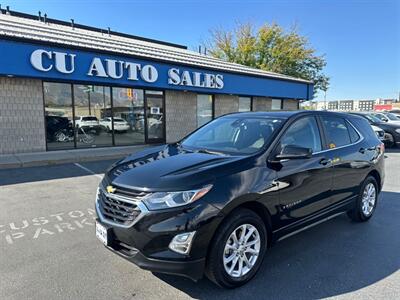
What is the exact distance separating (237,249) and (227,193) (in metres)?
0.61

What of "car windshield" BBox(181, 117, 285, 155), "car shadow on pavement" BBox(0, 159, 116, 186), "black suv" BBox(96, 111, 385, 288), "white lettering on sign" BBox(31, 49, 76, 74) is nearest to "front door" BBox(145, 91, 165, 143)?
"white lettering on sign" BBox(31, 49, 76, 74)

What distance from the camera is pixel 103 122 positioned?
12.6 m

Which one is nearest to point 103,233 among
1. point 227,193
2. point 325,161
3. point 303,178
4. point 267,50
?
point 227,193

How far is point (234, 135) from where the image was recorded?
3945 mm

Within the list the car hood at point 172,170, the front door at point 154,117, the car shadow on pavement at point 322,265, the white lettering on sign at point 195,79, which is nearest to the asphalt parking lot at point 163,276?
the car shadow on pavement at point 322,265

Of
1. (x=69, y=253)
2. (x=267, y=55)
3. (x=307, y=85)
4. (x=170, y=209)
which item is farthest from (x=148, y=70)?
(x=267, y=55)

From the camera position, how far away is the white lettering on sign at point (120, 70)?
10.1 meters

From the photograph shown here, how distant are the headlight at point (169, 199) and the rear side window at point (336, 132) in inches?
91.8

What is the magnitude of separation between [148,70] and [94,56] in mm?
2277

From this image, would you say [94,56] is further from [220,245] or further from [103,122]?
[220,245]

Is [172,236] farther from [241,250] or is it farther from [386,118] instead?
[386,118]

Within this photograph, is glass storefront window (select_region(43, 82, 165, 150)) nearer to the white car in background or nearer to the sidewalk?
the white car in background

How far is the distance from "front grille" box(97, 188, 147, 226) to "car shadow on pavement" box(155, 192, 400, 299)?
82cm

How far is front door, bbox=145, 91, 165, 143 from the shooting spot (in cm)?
1395
